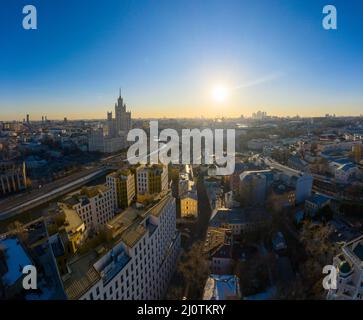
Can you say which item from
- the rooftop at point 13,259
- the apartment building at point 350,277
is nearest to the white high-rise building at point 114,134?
the rooftop at point 13,259

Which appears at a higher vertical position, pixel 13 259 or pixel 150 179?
pixel 150 179

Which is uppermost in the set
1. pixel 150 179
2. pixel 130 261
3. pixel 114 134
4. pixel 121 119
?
pixel 121 119

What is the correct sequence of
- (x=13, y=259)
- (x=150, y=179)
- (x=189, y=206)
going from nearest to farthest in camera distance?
(x=13, y=259) → (x=189, y=206) → (x=150, y=179)

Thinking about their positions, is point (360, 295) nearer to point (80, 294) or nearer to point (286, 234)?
point (80, 294)

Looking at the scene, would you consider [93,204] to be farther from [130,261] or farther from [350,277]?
[350,277]

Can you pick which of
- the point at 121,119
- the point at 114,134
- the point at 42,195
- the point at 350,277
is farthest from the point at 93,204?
the point at 121,119
